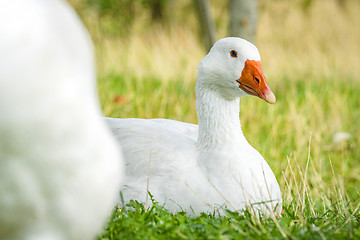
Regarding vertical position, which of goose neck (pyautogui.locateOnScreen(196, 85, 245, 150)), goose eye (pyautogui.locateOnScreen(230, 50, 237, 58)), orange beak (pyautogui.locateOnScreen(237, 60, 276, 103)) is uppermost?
goose eye (pyautogui.locateOnScreen(230, 50, 237, 58))

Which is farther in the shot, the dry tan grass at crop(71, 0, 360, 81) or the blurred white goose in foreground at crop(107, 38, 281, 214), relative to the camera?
the dry tan grass at crop(71, 0, 360, 81)

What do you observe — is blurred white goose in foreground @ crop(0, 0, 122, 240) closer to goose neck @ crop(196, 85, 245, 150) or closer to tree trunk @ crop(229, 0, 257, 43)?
goose neck @ crop(196, 85, 245, 150)

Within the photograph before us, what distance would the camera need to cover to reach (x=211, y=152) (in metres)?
3.27

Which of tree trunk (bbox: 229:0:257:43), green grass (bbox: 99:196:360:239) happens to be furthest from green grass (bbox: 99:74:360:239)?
tree trunk (bbox: 229:0:257:43)

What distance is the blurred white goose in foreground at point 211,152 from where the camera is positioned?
299cm

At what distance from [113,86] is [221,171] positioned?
4.01 m

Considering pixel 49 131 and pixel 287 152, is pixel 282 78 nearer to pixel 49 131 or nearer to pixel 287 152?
pixel 287 152

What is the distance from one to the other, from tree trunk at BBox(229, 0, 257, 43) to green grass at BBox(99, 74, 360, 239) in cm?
89

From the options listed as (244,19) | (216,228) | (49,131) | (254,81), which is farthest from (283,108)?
(49,131)

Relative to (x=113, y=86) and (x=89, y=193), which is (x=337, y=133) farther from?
(x=89, y=193)

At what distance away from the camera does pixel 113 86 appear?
6.85 m

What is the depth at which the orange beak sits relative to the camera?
3.16 meters

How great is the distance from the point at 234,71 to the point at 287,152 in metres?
2.33

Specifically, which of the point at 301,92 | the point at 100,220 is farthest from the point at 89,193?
the point at 301,92
